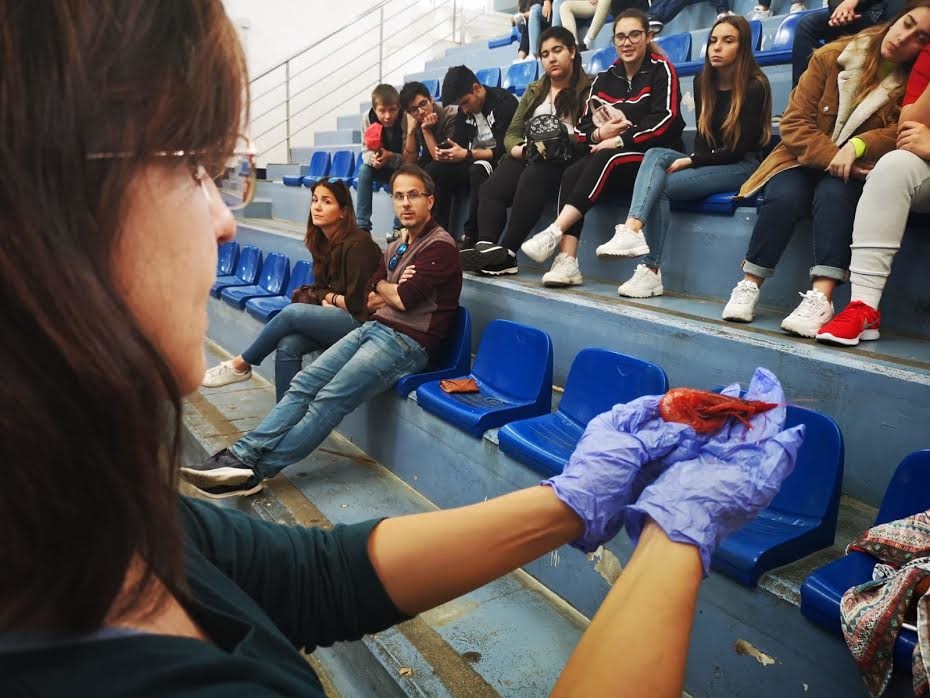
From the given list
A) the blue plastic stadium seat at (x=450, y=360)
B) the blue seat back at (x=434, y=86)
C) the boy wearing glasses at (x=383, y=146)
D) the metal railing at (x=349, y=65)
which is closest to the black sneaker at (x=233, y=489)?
the blue plastic stadium seat at (x=450, y=360)

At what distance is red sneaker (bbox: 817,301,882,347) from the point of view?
6.07ft

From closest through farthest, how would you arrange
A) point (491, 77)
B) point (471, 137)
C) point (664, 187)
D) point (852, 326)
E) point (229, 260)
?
1. point (852, 326)
2. point (664, 187)
3. point (471, 137)
4. point (229, 260)
5. point (491, 77)

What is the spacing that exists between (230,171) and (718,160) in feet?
8.48

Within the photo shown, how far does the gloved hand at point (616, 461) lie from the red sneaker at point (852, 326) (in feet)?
3.47

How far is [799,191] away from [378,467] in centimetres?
194

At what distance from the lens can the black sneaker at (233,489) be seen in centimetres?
246

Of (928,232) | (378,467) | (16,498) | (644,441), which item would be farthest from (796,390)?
(16,498)

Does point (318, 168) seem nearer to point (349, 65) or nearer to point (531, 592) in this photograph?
point (349, 65)

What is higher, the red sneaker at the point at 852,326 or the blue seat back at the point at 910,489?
the red sneaker at the point at 852,326

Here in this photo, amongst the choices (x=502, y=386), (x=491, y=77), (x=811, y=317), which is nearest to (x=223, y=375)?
(x=502, y=386)

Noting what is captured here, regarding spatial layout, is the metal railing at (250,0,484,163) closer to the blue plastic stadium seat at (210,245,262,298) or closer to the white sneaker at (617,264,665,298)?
the blue plastic stadium seat at (210,245,262,298)

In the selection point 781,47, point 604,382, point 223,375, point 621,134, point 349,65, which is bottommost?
point 223,375

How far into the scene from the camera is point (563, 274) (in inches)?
111

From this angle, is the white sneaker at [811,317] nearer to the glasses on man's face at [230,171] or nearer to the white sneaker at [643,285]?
the white sneaker at [643,285]
